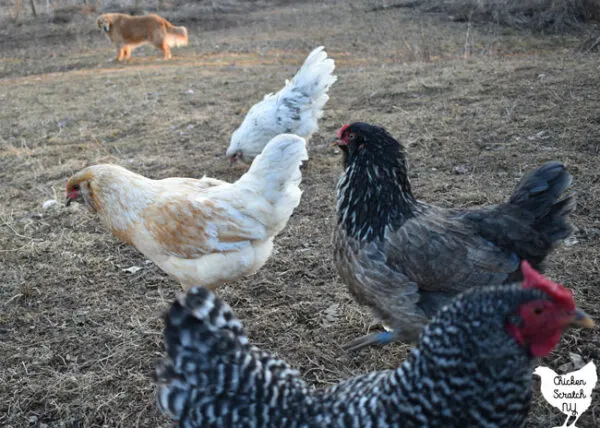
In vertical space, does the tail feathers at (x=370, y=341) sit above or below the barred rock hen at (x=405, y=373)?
below

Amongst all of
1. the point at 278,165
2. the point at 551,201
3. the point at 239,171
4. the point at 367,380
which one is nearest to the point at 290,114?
the point at 239,171

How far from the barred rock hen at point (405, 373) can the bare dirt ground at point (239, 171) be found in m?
0.97

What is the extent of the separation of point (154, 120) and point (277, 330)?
18.0 ft

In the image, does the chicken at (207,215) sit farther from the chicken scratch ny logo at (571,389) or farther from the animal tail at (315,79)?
the animal tail at (315,79)

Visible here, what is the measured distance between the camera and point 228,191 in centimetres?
304

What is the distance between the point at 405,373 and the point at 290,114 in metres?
4.28

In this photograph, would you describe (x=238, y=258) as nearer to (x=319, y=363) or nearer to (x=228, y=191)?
(x=228, y=191)

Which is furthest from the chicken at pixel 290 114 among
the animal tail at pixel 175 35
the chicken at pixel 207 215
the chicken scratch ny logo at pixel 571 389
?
the animal tail at pixel 175 35

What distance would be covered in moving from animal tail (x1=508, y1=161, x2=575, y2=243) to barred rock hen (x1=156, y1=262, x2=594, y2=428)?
1108mm

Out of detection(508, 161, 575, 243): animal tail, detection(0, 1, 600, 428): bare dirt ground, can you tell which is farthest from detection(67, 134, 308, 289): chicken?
detection(508, 161, 575, 243): animal tail

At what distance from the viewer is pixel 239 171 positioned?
559 centimetres

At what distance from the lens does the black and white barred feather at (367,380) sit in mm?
1425

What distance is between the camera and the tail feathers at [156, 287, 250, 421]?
5.42 feet

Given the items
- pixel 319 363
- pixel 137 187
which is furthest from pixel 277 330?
pixel 137 187
